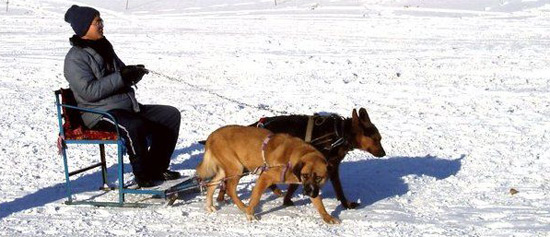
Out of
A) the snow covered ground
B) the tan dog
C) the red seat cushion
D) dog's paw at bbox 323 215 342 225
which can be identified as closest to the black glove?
the red seat cushion

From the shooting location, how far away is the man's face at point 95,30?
6469 mm

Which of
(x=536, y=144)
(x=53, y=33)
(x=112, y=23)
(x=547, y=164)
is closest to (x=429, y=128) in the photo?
(x=536, y=144)

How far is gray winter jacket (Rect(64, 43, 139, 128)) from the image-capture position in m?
6.34

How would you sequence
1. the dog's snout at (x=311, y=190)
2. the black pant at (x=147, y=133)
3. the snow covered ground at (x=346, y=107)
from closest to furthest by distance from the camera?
the dog's snout at (x=311, y=190), the snow covered ground at (x=346, y=107), the black pant at (x=147, y=133)

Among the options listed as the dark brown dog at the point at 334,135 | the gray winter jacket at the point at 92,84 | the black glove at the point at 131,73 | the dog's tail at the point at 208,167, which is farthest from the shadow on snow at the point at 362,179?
the black glove at the point at 131,73

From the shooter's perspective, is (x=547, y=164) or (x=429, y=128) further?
(x=429, y=128)

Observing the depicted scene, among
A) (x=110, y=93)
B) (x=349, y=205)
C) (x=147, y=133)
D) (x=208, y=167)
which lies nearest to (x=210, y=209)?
(x=208, y=167)

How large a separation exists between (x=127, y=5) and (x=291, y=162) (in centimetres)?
3073

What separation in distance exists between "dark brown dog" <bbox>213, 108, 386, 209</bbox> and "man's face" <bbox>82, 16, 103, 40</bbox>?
166 cm

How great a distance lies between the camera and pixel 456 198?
22.1 ft

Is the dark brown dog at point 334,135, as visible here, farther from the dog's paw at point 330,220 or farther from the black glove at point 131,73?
the black glove at point 131,73

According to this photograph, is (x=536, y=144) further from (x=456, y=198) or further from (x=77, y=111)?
(x=77, y=111)

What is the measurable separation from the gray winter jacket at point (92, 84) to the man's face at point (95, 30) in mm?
138

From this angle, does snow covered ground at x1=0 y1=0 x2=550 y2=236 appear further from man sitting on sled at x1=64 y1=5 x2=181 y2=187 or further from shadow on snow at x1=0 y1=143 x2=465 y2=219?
man sitting on sled at x1=64 y1=5 x2=181 y2=187
